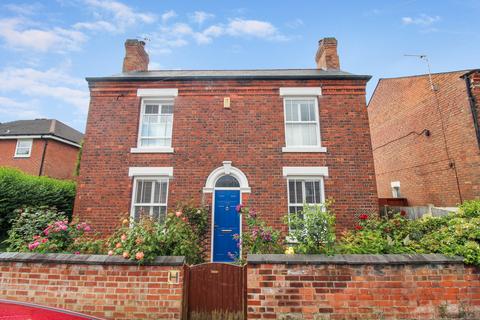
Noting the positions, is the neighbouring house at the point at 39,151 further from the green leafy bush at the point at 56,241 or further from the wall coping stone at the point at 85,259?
the wall coping stone at the point at 85,259

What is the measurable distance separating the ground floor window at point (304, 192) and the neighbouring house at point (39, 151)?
19494 mm

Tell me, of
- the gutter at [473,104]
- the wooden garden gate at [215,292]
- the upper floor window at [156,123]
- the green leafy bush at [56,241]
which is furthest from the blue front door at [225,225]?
the gutter at [473,104]

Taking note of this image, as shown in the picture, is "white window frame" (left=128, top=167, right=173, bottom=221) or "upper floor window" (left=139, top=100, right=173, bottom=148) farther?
"upper floor window" (left=139, top=100, right=173, bottom=148)

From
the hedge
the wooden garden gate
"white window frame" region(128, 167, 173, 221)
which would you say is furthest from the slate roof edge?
the wooden garden gate

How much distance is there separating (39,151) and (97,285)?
65.7 ft

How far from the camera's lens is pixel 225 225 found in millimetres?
8180

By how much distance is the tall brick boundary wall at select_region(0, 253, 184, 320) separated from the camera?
4258mm

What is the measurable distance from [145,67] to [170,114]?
4021mm

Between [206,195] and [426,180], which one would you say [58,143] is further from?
[426,180]

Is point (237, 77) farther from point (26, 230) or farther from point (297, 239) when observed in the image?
point (26, 230)

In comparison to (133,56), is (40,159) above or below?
below

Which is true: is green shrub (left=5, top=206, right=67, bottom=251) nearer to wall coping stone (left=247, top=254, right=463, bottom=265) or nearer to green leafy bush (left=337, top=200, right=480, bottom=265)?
wall coping stone (left=247, top=254, right=463, bottom=265)

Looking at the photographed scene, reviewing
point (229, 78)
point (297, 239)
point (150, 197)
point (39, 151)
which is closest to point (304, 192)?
point (297, 239)

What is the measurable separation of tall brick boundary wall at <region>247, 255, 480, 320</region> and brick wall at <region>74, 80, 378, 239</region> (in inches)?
151
